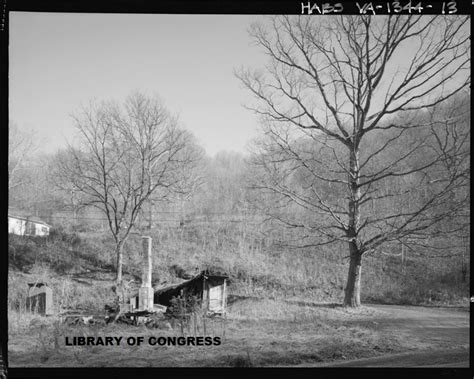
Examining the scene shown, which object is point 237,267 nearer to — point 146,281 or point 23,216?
point 146,281

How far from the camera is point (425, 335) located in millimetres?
3793

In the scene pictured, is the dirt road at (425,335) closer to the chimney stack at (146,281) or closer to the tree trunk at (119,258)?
the chimney stack at (146,281)

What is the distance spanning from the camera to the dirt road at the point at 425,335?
360cm

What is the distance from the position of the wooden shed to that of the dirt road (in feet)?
4.91

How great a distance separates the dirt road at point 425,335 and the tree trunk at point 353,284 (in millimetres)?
332

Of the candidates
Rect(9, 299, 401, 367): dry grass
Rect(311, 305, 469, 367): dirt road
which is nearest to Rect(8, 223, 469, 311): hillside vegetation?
Rect(311, 305, 469, 367): dirt road

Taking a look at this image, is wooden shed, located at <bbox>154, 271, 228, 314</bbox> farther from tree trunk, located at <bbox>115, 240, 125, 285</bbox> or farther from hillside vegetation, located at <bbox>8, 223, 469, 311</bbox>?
tree trunk, located at <bbox>115, 240, 125, 285</bbox>

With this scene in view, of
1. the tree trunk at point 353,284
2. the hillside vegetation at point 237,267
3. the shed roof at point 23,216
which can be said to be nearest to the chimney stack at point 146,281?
the hillside vegetation at point 237,267

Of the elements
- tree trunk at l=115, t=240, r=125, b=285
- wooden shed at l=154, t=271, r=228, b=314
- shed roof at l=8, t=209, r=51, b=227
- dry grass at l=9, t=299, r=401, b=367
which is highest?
shed roof at l=8, t=209, r=51, b=227

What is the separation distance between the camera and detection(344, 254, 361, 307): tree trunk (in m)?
3.96

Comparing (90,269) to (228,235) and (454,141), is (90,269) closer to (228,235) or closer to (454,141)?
(228,235)

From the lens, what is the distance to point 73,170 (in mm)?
3893

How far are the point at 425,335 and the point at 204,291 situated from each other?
112 inches
